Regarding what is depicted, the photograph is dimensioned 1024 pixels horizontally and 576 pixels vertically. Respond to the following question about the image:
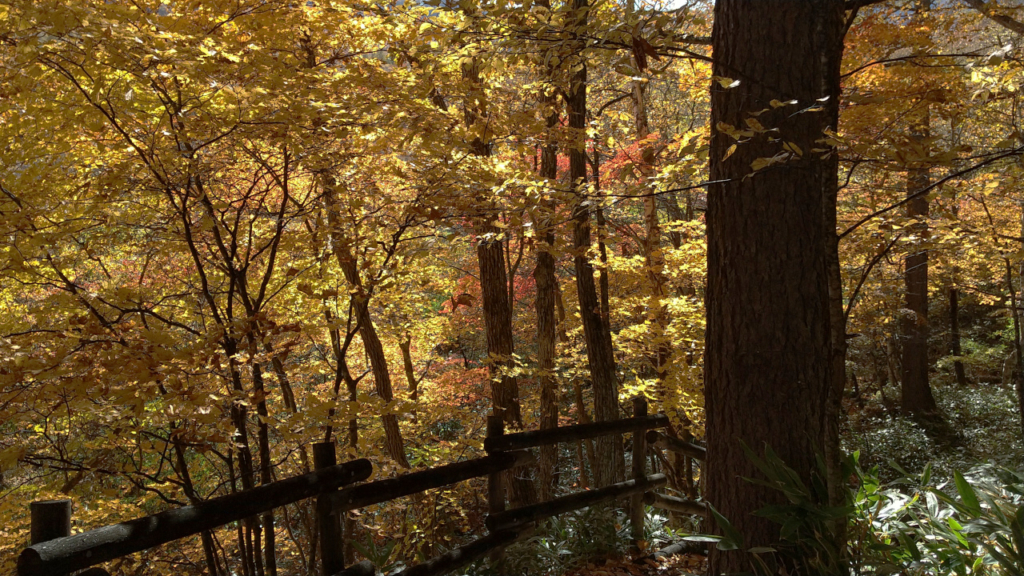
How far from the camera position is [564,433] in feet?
14.5

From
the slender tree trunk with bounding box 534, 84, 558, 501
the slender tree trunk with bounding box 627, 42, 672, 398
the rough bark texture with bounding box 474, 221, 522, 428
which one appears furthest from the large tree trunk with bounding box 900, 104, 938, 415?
the rough bark texture with bounding box 474, 221, 522, 428

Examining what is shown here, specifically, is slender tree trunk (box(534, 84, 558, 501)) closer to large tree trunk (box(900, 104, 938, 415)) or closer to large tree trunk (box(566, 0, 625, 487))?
large tree trunk (box(566, 0, 625, 487))

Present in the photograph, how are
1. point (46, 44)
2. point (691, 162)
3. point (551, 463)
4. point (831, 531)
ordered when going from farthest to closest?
point (551, 463) < point (691, 162) < point (46, 44) < point (831, 531)

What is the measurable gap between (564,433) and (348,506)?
5.80 ft

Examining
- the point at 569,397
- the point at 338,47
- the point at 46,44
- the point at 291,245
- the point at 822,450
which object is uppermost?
the point at 338,47

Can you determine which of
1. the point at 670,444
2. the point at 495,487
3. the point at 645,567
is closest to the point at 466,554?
the point at 495,487

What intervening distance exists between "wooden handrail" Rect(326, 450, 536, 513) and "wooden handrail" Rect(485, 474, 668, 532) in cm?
33

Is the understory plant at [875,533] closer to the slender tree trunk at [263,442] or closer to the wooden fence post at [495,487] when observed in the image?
the wooden fence post at [495,487]

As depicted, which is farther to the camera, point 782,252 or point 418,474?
point 418,474

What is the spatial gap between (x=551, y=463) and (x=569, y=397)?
1037 cm

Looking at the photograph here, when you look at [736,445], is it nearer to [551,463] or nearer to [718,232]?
[718,232]

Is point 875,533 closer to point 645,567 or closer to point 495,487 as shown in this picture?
point 645,567

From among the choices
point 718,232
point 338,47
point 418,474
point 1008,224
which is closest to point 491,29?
point 718,232

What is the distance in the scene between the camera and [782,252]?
286 cm
